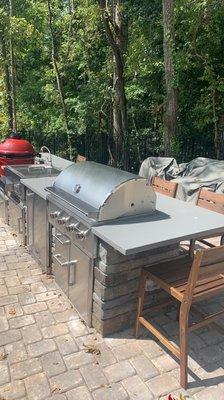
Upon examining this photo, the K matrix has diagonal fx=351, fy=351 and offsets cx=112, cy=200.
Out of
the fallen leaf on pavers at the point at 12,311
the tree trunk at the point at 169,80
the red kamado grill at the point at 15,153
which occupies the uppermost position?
the tree trunk at the point at 169,80

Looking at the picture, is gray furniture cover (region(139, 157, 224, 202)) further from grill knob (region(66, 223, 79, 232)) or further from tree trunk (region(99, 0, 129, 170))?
grill knob (region(66, 223, 79, 232))

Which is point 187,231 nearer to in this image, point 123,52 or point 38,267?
→ point 38,267

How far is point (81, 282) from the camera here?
3254 millimetres

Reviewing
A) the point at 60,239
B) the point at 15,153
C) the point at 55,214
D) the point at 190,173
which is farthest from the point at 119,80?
the point at 60,239

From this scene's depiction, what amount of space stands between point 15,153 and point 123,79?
498 cm

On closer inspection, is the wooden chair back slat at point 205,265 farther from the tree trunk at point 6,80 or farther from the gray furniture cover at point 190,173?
the tree trunk at point 6,80

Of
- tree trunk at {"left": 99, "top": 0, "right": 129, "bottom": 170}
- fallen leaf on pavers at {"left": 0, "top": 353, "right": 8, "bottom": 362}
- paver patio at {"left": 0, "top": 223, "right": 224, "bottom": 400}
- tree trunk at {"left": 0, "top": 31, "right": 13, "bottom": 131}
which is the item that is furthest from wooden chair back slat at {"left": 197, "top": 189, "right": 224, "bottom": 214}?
tree trunk at {"left": 0, "top": 31, "right": 13, "bottom": 131}

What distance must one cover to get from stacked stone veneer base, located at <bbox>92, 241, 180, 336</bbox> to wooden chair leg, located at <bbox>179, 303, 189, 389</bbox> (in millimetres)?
621

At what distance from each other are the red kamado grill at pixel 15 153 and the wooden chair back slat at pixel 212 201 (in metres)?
2.84

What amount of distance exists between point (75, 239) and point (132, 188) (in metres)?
0.73

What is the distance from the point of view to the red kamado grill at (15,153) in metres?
5.52

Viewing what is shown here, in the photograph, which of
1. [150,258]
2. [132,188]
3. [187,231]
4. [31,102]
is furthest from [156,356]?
[31,102]

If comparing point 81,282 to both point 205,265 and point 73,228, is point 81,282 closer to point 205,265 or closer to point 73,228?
point 73,228

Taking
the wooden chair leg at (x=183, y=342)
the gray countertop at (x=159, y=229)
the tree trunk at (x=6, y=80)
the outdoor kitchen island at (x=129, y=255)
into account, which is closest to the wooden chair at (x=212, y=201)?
the gray countertop at (x=159, y=229)
